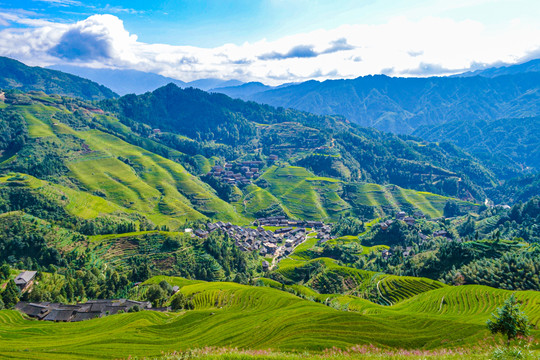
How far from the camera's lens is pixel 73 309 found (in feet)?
241

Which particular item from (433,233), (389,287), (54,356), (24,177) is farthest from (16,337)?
(433,233)

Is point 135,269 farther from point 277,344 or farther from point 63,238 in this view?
point 277,344

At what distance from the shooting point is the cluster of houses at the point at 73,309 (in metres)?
70.1

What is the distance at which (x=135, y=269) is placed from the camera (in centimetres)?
11375

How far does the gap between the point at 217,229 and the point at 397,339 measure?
153282 mm

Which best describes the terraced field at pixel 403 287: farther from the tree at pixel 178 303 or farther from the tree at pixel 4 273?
the tree at pixel 4 273

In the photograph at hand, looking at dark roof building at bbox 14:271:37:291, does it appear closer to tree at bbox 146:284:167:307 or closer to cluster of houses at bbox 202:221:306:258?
tree at bbox 146:284:167:307

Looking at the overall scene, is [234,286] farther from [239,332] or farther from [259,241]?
[259,241]

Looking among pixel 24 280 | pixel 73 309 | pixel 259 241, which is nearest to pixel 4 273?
pixel 24 280

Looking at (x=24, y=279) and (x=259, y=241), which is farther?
(x=259, y=241)

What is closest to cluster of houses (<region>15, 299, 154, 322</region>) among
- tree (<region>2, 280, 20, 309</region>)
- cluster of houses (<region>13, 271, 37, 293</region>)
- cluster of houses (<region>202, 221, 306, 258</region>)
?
tree (<region>2, 280, 20, 309</region>)

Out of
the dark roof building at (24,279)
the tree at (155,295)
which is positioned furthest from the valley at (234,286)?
the dark roof building at (24,279)

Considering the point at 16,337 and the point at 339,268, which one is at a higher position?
the point at 16,337

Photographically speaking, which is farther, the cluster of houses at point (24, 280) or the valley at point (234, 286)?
the cluster of houses at point (24, 280)
